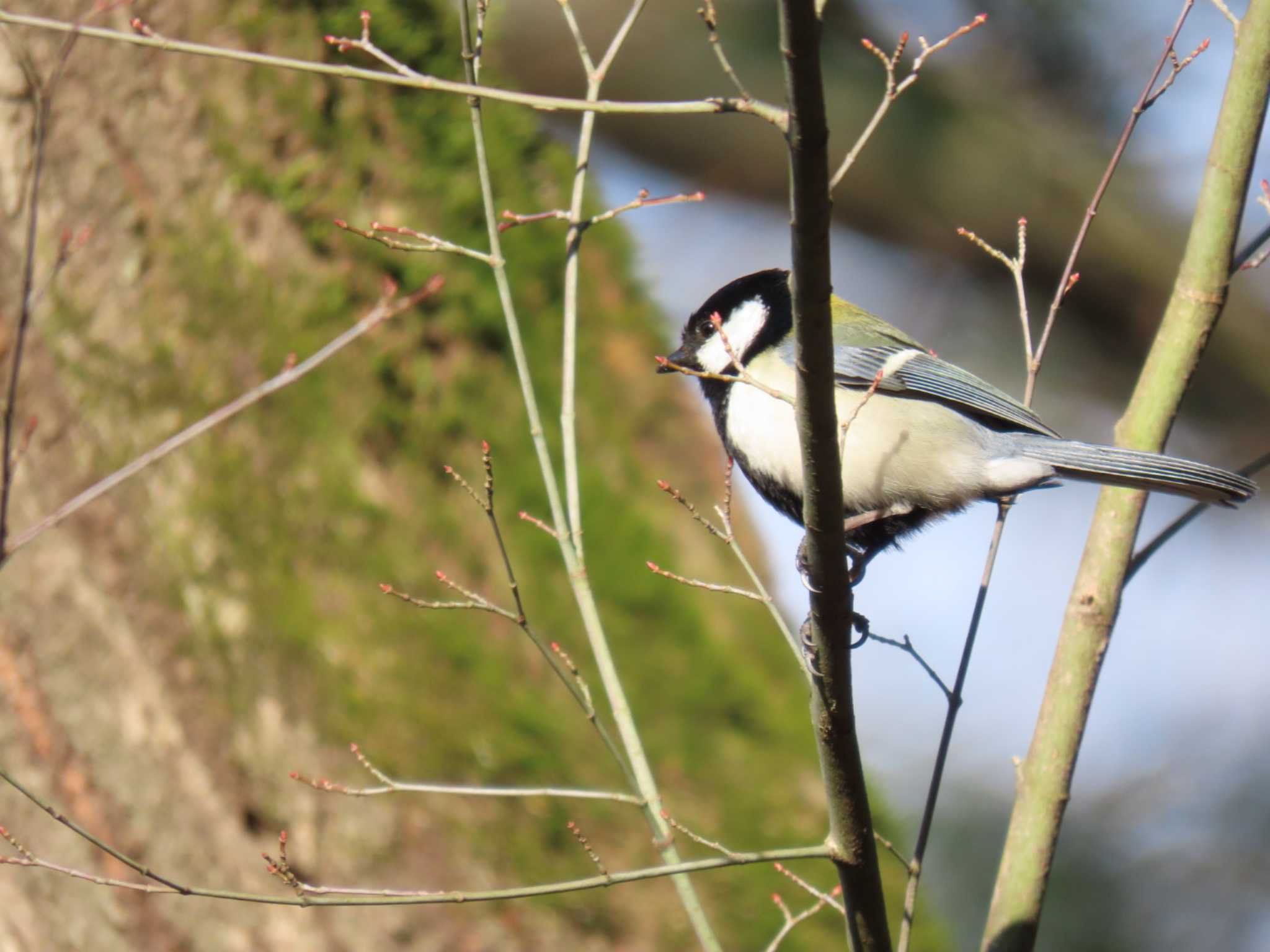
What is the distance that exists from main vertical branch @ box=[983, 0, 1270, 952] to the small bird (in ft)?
0.36

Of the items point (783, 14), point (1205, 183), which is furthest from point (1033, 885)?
point (783, 14)

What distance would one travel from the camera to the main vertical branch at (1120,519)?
1799 mm

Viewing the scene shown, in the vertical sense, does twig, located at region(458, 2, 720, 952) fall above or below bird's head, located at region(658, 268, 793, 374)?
below

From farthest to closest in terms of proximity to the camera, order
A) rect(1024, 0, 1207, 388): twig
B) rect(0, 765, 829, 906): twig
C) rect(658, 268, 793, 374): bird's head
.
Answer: rect(658, 268, 793, 374): bird's head < rect(1024, 0, 1207, 388): twig < rect(0, 765, 829, 906): twig

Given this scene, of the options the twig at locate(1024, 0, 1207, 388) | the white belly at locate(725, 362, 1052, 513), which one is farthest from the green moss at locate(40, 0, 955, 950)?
the twig at locate(1024, 0, 1207, 388)

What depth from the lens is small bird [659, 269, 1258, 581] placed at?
2066mm

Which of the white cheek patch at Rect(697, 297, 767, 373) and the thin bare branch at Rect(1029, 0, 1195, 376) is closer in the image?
the thin bare branch at Rect(1029, 0, 1195, 376)

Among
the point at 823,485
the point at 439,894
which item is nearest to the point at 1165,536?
the point at 823,485

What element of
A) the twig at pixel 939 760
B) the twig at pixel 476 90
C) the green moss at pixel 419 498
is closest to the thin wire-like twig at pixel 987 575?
the twig at pixel 939 760

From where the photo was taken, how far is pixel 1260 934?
19.7ft

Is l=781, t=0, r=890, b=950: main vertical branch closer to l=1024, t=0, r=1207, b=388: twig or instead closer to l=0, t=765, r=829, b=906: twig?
l=0, t=765, r=829, b=906: twig

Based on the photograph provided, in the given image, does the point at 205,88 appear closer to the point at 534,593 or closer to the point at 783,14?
the point at 534,593

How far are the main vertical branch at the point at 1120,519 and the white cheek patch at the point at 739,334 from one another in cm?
75

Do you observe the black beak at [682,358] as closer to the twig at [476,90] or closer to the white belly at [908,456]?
the white belly at [908,456]
